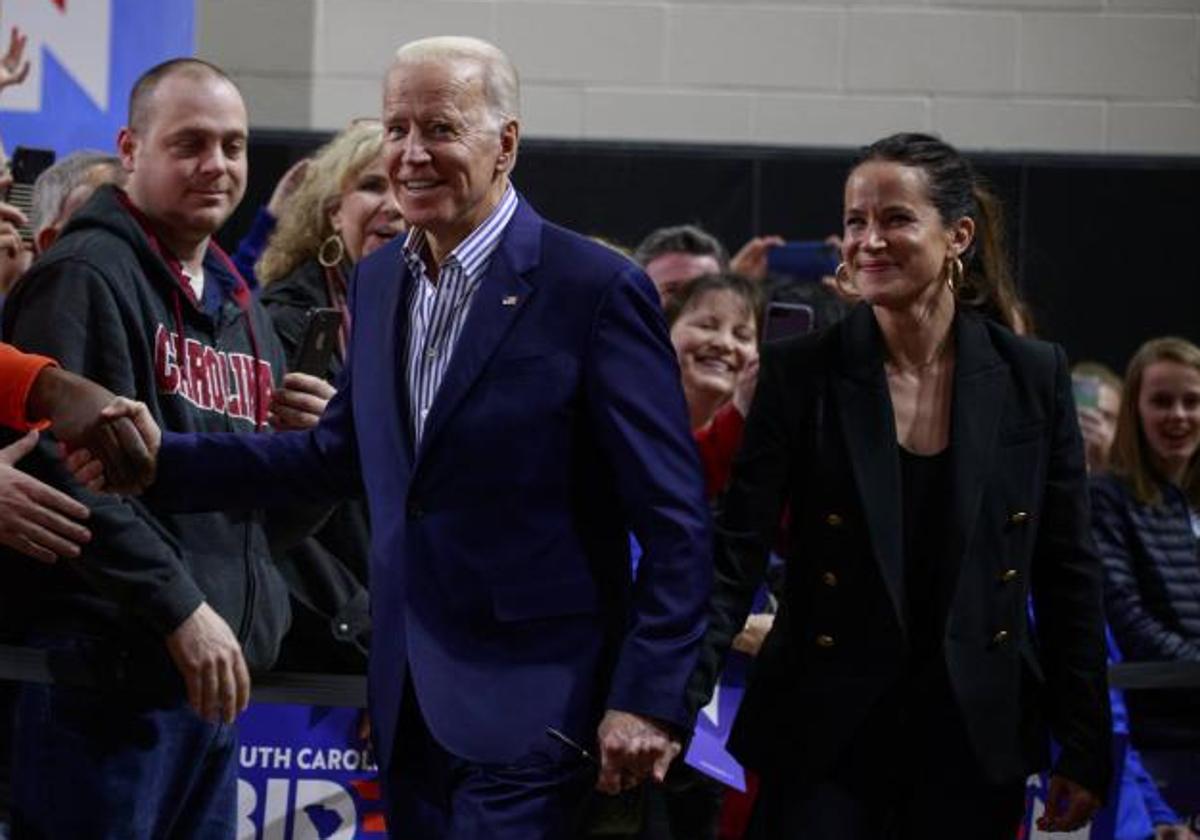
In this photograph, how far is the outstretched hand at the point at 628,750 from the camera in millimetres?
2600

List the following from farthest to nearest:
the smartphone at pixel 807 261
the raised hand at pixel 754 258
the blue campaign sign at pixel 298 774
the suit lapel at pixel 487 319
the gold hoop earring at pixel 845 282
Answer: the smartphone at pixel 807 261 → the raised hand at pixel 754 258 → the blue campaign sign at pixel 298 774 → the gold hoop earring at pixel 845 282 → the suit lapel at pixel 487 319

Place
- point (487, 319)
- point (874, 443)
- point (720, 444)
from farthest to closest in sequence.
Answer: point (720, 444) < point (874, 443) < point (487, 319)

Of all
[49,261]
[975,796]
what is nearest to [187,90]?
[49,261]

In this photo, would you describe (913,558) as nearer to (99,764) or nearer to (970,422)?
(970,422)

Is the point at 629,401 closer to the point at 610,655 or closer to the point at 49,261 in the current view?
the point at 610,655

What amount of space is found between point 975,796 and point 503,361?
91 centimetres

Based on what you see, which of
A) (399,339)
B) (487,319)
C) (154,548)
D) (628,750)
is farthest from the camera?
(154,548)

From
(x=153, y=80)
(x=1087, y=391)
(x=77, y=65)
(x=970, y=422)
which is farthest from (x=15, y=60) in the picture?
(x=1087, y=391)

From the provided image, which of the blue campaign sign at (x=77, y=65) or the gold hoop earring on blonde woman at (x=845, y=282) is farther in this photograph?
the blue campaign sign at (x=77, y=65)

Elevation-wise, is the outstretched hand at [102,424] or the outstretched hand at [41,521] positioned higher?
the outstretched hand at [102,424]

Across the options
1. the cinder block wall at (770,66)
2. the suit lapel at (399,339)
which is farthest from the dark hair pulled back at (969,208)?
the cinder block wall at (770,66)

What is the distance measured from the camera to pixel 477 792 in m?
2.64

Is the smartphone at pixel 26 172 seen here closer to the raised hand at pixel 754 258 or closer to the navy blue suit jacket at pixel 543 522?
the navy blue suit jacket at pixel 543 522

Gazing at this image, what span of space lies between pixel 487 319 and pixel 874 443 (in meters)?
0.60
